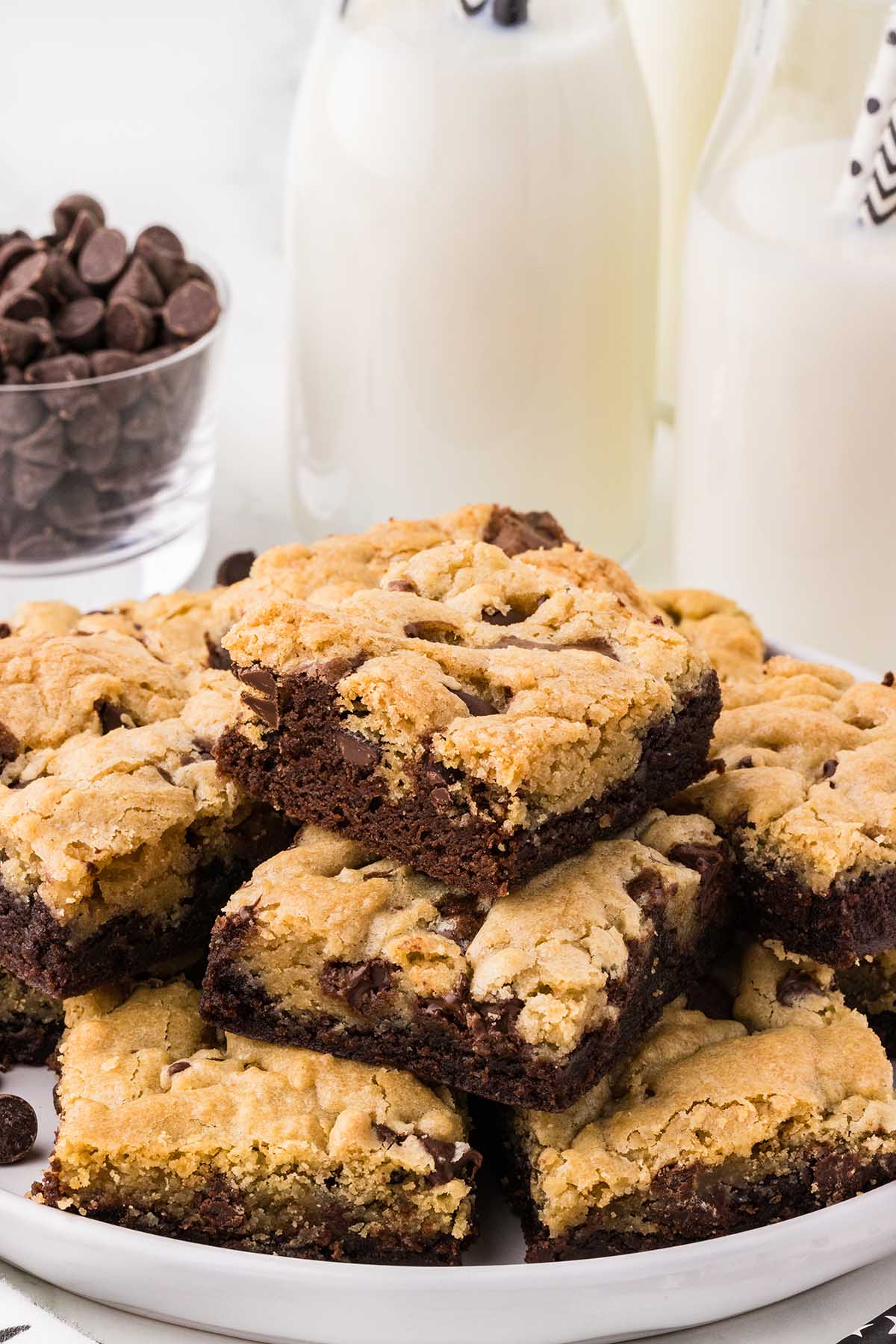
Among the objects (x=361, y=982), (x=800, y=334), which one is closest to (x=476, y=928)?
(x=361, y=982)

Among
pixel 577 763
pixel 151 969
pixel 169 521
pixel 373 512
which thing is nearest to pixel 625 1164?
pixel 577 763

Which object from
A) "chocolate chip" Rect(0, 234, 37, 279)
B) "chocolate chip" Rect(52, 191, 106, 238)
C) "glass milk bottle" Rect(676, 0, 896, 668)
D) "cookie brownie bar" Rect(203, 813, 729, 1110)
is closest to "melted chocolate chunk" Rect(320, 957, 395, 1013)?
"cookie brownie bar" Rect(203, 813, 729, 1110)

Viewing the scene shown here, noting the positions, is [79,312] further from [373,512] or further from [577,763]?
[577,763]

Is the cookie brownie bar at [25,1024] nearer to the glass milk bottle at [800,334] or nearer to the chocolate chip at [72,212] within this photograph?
the glass milk bottle at [800,334]

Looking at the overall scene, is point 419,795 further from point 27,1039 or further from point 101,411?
point 101,411

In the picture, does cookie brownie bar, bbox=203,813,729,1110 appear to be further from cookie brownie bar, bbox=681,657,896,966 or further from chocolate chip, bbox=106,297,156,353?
chocolate chip, bbox=106,297,156,353

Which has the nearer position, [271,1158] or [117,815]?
[271,1158]

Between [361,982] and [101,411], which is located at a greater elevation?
[101,411]
